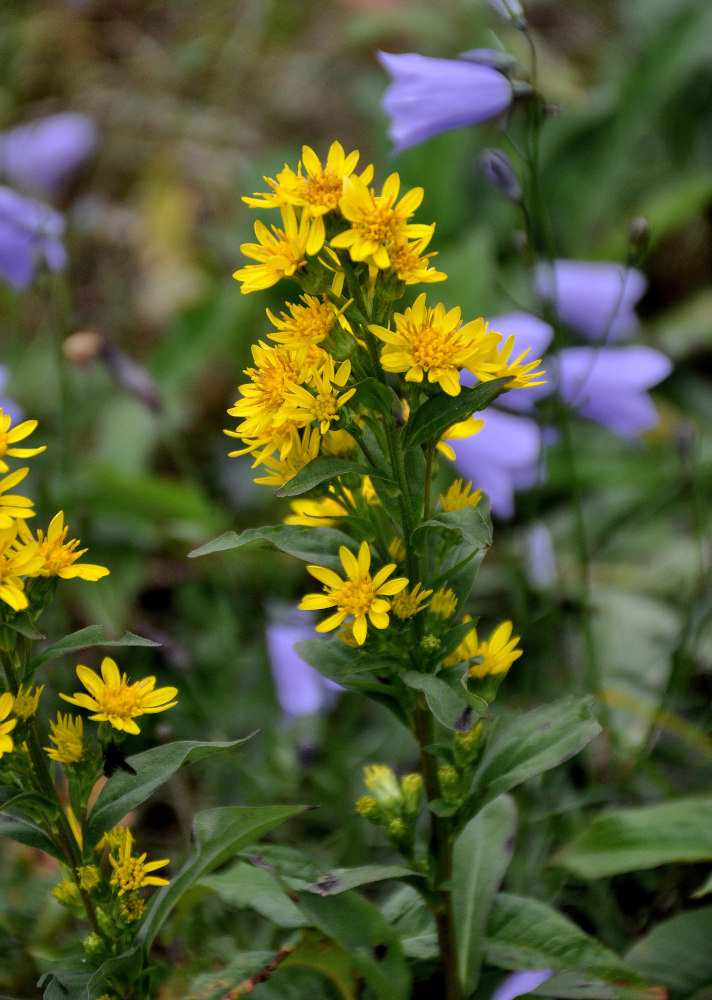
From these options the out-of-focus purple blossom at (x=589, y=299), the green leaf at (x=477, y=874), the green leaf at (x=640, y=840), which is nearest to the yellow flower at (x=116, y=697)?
the green leaf at (x=477, y=874)

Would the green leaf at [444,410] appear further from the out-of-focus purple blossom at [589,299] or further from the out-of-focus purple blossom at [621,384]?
the out-of-focus purple blossom at [589,299]

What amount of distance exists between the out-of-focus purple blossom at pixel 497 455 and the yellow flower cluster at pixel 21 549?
876mm

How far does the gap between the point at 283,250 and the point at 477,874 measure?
0.62 meters

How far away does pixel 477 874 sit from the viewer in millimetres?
879

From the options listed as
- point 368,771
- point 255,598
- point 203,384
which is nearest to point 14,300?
point 203,384

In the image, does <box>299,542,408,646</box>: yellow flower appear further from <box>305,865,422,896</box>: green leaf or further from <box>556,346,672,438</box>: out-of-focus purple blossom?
<box>556,346,672,438</box>: out-of-focus purple blossom

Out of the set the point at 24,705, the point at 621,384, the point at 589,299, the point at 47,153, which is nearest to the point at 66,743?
the point at 24,705

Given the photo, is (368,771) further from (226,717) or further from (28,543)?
(226,717)

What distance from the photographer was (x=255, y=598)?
181cm

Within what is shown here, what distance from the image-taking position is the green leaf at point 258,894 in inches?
31.8

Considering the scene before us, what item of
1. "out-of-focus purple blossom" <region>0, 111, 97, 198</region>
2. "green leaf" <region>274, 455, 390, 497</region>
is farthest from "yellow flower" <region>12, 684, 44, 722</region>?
"out-of-focus purple blossom" <region>0, 111, 97, 198</region>

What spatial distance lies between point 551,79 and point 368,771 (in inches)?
98.7

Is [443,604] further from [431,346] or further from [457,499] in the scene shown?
[431,346]

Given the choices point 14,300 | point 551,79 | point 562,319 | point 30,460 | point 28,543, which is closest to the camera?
point 28,543
